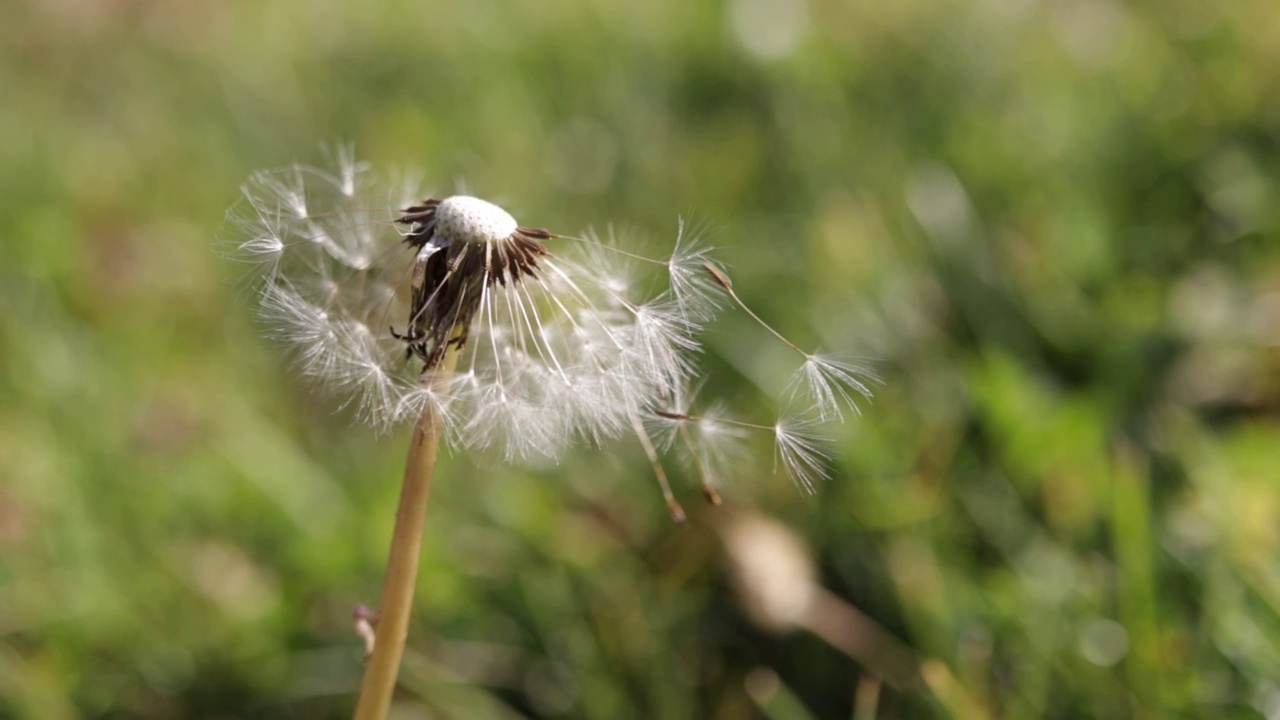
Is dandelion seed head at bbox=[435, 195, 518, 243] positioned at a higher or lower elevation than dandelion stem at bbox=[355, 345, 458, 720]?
higher

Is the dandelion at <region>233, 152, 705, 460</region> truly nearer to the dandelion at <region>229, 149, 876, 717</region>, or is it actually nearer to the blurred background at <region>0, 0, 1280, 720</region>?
the dandelion at <region>229, 149, 876, 717</region>

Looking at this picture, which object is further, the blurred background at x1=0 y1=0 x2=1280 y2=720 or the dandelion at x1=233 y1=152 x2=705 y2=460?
the blurred background at x1=0 y1=0 x2=1280 y2=720

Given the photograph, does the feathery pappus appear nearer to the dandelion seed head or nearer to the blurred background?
the dandelion seed head

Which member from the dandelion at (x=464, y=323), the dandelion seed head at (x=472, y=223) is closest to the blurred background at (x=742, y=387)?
the dandelion at (x=464, y=323)

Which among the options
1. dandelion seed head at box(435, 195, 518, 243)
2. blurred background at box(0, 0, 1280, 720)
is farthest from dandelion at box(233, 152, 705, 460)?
blurred background at box(0, 0, 1280, 720)

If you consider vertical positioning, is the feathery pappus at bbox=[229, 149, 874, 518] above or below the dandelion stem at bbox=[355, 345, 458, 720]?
above

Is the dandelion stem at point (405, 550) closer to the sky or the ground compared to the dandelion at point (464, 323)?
closer to the ground

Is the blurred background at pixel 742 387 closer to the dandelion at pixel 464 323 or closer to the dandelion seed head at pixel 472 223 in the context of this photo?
the dandelion at pixel 464 323

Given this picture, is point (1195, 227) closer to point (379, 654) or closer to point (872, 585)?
point (872, 585)

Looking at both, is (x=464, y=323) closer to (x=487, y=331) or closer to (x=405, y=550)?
(x=405, y=550)
